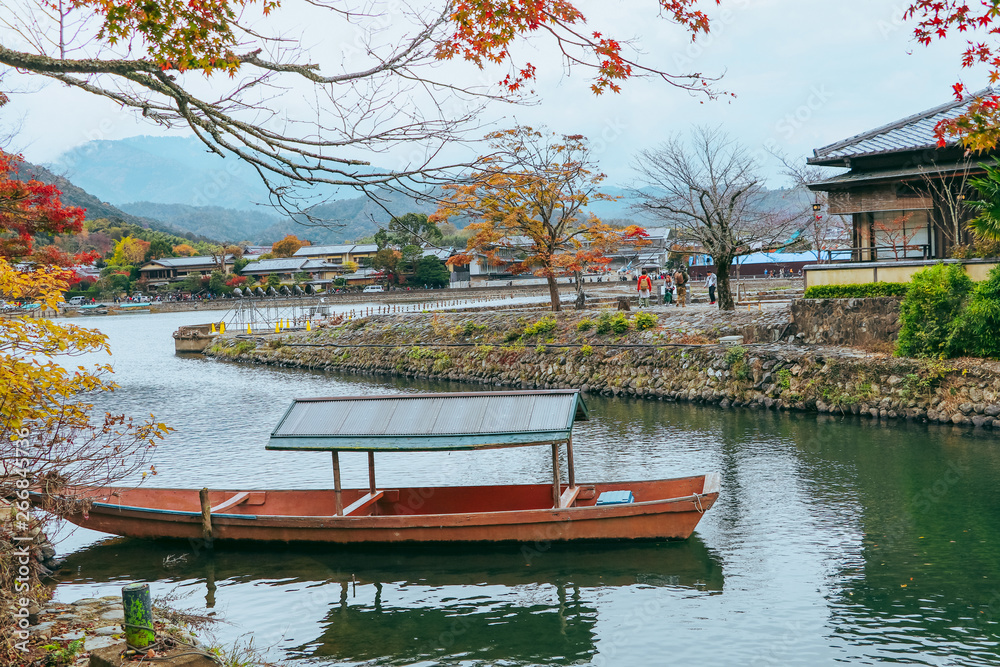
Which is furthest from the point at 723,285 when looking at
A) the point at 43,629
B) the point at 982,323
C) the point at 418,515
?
the point at 43,629

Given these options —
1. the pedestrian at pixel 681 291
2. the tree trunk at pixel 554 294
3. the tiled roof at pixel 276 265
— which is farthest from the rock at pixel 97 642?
the tiled roof at pixel 276 265

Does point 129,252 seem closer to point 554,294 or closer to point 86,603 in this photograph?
point 554,294

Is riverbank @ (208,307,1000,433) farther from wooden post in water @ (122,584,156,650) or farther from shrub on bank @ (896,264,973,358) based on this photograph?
wooden post in water @ (122,584,156,650)

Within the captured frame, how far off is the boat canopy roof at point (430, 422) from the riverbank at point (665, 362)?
510 inches

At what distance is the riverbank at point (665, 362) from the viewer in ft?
68.5

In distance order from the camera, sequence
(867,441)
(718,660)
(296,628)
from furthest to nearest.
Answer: (867,441) < (296,628) < (718,660)

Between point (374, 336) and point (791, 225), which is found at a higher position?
point (791, 225)

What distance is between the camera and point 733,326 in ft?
94.1

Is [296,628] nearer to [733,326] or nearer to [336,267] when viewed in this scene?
[733,326]

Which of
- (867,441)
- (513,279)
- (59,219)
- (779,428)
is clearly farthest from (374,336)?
(513,279)

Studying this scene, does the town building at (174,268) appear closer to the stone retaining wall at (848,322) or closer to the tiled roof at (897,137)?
the tiled roof at (897,137)

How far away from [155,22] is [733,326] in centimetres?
2519

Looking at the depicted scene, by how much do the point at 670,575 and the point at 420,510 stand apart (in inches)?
185

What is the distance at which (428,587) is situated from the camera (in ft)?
37.0
